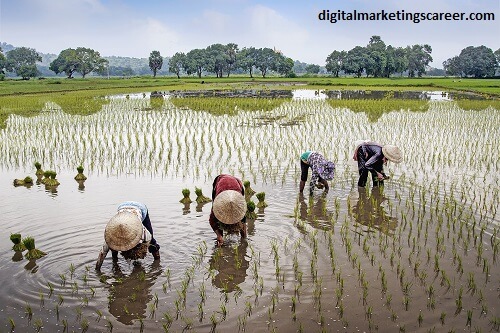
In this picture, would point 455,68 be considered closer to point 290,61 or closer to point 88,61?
point 290,61

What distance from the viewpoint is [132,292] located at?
457 cm

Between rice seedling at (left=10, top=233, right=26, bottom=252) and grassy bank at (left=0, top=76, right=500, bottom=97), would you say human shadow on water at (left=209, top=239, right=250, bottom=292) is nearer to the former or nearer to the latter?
rice seedling at (left=10, top=233, right=26, bottom=252)

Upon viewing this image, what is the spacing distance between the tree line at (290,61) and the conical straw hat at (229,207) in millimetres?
60310

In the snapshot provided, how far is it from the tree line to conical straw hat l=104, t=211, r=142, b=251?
61.2 metres

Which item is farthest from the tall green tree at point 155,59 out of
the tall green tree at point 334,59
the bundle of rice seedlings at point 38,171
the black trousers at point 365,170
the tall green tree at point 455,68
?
the black trousers at point 365,170

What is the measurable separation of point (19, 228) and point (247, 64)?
232ft

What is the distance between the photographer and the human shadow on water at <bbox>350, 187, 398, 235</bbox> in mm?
6328

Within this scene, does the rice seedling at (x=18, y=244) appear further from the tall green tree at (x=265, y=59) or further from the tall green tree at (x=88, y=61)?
the tall green tree at (x=265, y=59)

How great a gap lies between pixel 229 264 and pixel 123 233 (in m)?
1.49

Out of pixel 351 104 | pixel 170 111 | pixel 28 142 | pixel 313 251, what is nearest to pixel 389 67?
pixel 351 104

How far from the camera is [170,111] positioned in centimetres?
1973

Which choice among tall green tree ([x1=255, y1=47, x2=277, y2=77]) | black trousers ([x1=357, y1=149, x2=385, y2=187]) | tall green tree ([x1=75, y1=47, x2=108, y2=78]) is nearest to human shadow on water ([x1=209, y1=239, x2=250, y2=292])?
black trousers ([x1=357, y1=149, x2=385, y2=187])

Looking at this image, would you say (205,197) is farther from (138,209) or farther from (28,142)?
(28,142)

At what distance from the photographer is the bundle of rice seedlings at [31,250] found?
5.26 meters
